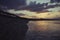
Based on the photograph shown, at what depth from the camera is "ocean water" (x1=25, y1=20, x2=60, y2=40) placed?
7.13 feet

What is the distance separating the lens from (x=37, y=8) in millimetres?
2229

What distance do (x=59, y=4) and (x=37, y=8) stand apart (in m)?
0.25

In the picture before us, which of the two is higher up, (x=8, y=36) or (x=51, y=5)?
(x=51, y=5)

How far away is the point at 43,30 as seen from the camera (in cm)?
219

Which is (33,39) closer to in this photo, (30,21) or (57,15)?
(30,21)

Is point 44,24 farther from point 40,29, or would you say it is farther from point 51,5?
point 51,5

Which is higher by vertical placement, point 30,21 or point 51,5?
point 51,5

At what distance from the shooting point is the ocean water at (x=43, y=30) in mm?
2174

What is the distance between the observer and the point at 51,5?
220 cm

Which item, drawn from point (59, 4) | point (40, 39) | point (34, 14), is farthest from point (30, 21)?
point (59, 4)

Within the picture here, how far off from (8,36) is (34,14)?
0.40 metres

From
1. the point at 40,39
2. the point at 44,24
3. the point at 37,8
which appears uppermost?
the point at 37,8

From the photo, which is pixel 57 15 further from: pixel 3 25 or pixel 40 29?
pixel 3 25

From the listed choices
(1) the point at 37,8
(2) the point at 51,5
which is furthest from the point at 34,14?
(2) the point at 51,5
